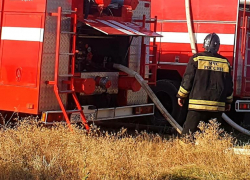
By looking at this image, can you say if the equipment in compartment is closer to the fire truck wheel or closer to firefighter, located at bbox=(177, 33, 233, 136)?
the fire truck wheel

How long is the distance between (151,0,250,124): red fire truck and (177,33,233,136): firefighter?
9.20ft

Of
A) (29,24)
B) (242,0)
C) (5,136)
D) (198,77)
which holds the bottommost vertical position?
(5,136)

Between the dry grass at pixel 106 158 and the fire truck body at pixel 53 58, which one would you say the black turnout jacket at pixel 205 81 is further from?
the fire truck body at pixel 53 58

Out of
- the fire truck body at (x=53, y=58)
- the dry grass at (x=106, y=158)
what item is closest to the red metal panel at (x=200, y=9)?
the fire truck body at (x=53, y=58)

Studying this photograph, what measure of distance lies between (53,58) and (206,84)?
2.17 m

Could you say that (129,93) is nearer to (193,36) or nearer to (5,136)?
(193,36)

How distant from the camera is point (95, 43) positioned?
9.00 meters

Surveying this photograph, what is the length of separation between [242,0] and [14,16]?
169 inches

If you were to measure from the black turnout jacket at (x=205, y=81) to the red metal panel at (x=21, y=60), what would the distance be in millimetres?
2050

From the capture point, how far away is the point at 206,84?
7.12 metres

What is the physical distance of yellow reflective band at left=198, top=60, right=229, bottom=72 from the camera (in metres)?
7.08

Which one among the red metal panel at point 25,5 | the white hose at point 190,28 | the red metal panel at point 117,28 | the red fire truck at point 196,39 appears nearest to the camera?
the red metal panel at point 25,5

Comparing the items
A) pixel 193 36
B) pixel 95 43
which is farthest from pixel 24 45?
pixel 193 36

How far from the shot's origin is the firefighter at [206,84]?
7.09m
